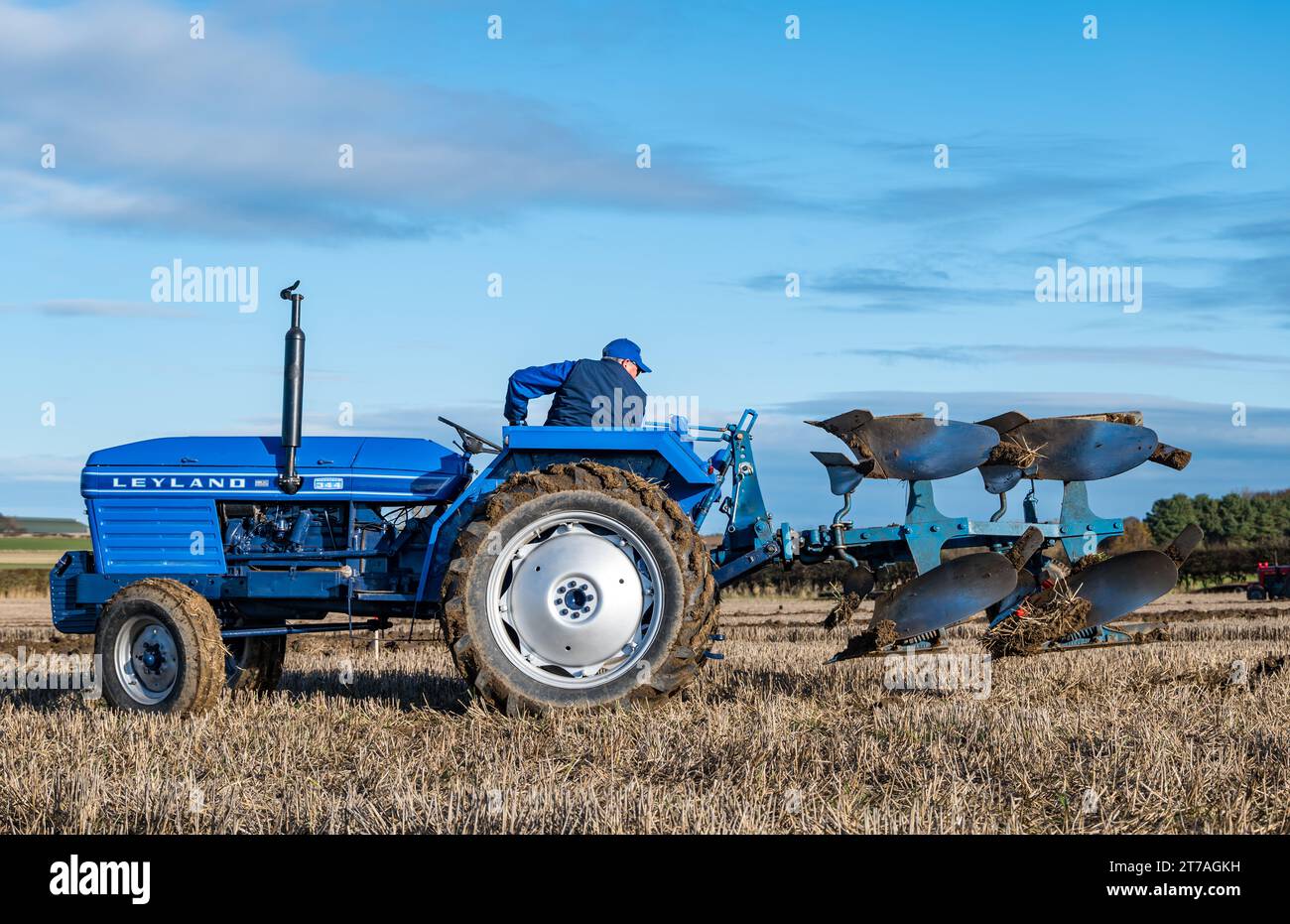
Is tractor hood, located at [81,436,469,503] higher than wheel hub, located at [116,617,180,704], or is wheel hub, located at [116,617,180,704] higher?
tractor hood, located at [81,436,469,503]

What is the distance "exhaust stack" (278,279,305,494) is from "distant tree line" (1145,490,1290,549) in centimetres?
3024

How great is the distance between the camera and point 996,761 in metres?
5.44

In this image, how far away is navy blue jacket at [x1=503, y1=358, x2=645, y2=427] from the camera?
7430mm

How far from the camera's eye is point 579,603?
684 cm

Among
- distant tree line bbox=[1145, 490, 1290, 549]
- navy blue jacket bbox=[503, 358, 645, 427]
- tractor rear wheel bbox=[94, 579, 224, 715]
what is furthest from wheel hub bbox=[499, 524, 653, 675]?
distant tree line bbox=[1145, 490, 1290, 549]

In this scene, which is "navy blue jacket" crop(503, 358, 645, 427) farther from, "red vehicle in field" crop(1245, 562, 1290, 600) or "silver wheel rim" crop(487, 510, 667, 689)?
"red vehicle in field" crop(1245, 562, 1290, 600)

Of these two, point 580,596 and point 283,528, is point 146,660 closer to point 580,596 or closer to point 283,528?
point 283,528
